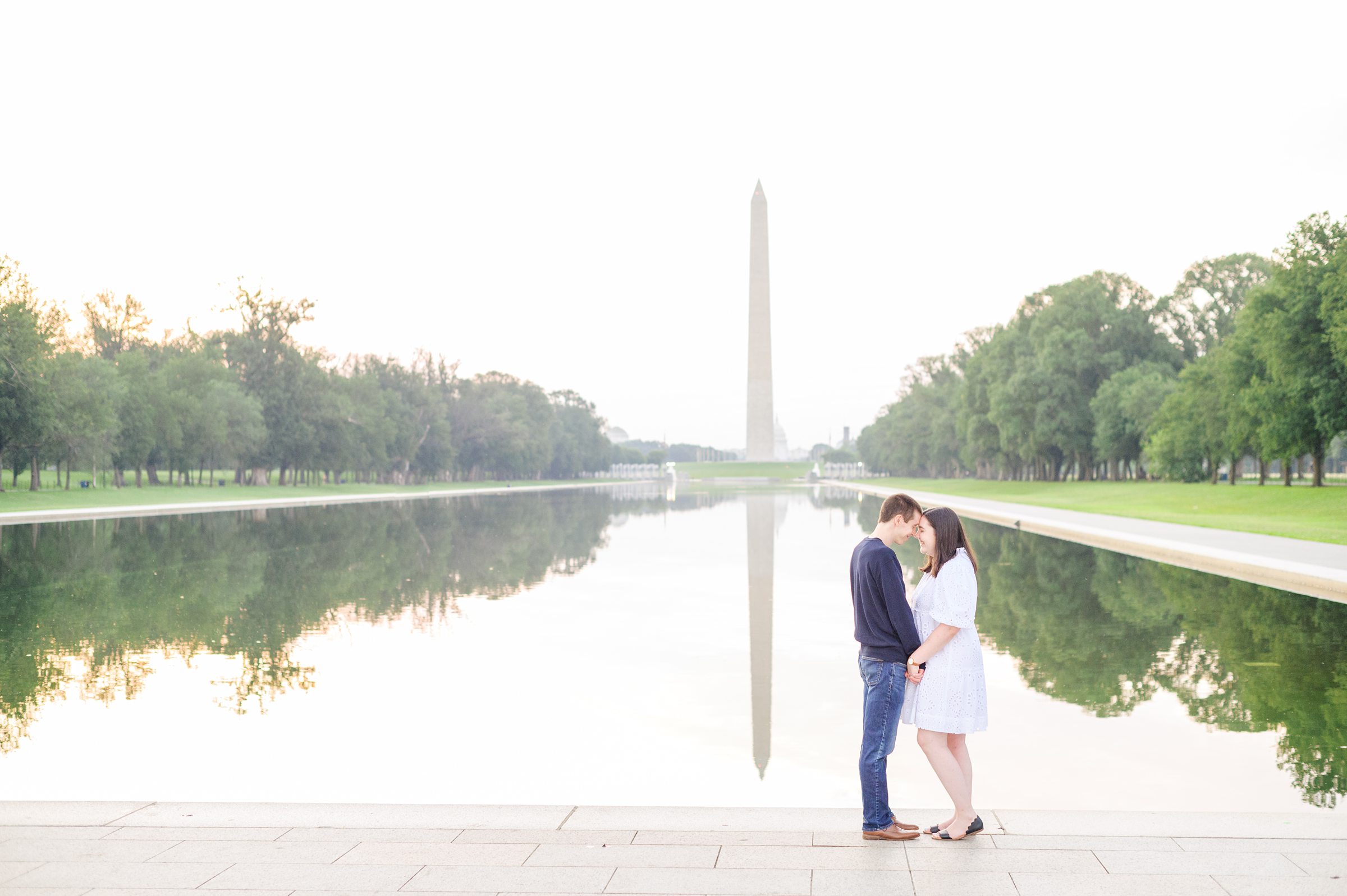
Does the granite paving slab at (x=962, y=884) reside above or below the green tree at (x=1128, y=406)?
below

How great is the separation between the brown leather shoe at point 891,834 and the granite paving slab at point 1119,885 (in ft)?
1.85

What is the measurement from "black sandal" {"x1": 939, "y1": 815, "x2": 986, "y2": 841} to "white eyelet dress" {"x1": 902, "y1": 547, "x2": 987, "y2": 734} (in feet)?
1.20

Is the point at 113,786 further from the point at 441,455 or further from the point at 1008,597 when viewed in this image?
the point at 441,455

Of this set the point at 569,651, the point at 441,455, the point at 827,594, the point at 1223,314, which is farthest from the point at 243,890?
the point at 441,455

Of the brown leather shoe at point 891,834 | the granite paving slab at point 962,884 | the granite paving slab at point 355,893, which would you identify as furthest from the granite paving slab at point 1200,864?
the granite paving slab at point 355,893

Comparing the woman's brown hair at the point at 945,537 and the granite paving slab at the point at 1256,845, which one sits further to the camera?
the woman's brown hair at the point at 945,537

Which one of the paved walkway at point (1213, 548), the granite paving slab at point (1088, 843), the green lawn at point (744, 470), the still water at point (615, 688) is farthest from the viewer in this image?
the green lawn at point (744, 470)

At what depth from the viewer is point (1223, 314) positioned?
63062 mm

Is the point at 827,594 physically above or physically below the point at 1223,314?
below

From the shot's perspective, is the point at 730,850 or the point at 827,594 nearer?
the point at 730,850

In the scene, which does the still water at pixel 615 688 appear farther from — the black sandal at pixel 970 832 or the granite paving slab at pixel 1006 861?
the granite paving slab at pixel 1006 861

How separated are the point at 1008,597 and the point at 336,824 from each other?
10822 mm

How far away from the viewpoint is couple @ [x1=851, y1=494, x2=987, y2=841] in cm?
463

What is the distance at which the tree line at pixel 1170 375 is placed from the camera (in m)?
36.6
